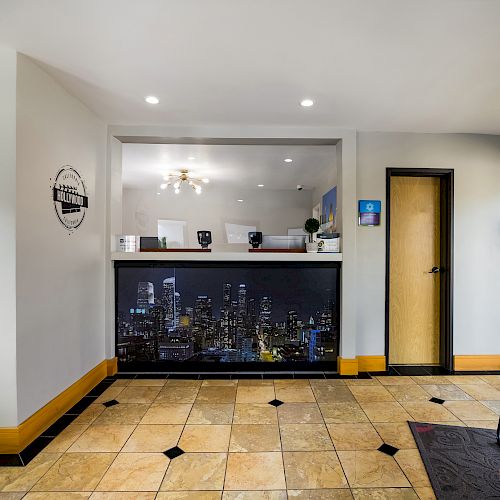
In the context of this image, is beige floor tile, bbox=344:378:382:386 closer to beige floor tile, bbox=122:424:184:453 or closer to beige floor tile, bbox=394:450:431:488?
beige floor tile, bbox=394:450:431:488

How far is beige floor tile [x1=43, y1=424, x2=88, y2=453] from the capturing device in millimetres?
2264

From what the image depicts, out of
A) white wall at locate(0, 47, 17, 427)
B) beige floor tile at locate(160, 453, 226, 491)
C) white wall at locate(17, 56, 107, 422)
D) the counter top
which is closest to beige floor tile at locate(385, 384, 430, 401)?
the counter top

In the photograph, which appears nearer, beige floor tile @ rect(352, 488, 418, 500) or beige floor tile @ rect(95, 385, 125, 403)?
beige floor tile @ rect(352, 488, 418, 500)

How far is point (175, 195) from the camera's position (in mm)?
5941

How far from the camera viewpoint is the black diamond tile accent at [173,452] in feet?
7.18

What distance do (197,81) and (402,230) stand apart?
8.98 feet

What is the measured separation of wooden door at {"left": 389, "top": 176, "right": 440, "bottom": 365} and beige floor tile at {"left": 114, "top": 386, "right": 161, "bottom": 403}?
265 cm

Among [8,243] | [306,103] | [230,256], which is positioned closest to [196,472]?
[8,243]

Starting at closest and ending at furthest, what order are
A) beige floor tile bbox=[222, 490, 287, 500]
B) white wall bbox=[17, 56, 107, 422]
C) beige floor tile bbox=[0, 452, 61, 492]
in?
1. beige floor tile bbox=[222, 490, 287, 500]
2. beige floor tile bbox=[0, 452, 61, 492]
3. white wall bbox=[17, 56, 107, 422]

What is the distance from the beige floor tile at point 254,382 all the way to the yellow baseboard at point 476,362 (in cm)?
208

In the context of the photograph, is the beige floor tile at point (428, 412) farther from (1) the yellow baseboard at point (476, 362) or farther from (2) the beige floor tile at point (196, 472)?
(2) the beige floor tile at point (196, 472)

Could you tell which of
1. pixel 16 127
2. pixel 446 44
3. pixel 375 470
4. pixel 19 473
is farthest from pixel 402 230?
pixel 19 473

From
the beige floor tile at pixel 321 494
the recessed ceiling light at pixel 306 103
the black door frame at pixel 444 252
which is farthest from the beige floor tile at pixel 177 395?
the recessed ceiling light at pixel 306 103

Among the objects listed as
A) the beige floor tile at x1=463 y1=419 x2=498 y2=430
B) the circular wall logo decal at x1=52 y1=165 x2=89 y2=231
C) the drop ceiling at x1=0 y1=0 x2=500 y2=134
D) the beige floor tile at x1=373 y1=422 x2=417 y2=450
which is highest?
the drop ceiling at x1=0 y1=0 x2=500 y2=134
